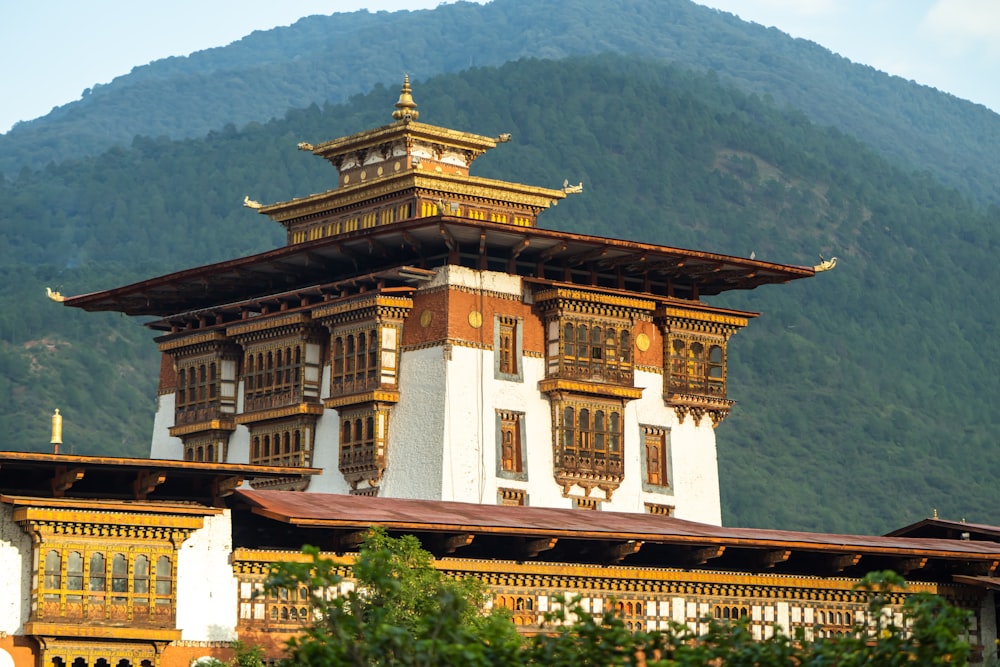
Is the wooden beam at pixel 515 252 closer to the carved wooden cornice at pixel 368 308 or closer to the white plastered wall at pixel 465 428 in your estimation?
the white plastered wall at pixel 465 428

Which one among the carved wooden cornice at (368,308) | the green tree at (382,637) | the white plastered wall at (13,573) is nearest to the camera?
the green tree at (382,637)

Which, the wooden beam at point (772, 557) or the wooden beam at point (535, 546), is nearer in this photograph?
the wooden beam at point (535, 546)

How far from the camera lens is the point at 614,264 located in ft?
175

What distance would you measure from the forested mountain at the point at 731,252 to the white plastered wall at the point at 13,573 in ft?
300

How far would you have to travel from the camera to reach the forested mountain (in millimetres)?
141250

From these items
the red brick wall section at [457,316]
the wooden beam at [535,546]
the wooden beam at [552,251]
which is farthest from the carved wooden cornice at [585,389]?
the wooden beam at [535,546]

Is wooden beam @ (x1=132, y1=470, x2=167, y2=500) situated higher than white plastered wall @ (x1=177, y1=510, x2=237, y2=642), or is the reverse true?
wooden beam @ (x1=132, y1=470, x2=167, y2=500)

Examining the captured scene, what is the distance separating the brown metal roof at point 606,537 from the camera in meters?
37.9

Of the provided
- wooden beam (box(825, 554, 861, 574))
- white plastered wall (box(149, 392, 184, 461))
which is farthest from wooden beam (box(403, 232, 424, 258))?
wooden beam (box(825, 554, 861, 574))

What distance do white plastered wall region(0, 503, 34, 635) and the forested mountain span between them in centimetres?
9158

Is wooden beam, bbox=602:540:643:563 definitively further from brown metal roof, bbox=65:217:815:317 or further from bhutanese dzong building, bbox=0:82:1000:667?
brown metal roof, bbox=65:217:815:317

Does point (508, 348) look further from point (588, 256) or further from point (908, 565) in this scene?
point (908, 565)

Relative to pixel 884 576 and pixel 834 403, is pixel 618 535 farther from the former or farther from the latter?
pixel 834 403

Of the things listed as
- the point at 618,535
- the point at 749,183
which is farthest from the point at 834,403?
the point at 618,535
